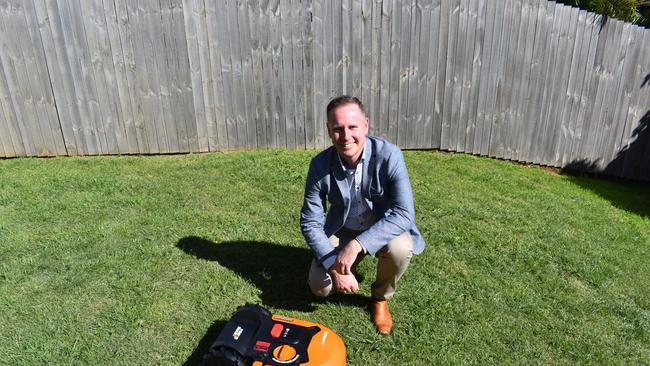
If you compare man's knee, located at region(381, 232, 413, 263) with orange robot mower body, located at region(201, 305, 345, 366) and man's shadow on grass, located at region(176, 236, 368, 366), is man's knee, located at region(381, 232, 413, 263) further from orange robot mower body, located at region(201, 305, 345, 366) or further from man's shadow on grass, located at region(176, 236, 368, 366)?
orange robot mower body, located at region(201, 305, 345, 366)

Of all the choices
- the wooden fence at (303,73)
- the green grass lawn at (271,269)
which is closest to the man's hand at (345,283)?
the green grass lawn at (271,269)

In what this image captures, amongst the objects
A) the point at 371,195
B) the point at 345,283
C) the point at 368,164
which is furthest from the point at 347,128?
the point at 345,283

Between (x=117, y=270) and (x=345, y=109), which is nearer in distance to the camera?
(x=345, y=109)

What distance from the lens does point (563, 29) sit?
562cm

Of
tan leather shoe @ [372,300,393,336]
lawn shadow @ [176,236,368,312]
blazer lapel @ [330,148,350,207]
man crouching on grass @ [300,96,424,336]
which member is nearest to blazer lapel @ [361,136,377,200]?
man crouching on grass @ [300,96,424,336]

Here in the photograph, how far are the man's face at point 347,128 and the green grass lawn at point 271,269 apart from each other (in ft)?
3.58

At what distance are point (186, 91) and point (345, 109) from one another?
3404 millimetres

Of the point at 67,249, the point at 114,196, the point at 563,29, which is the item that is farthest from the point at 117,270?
the point at 563,29

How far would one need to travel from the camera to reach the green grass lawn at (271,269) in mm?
2771

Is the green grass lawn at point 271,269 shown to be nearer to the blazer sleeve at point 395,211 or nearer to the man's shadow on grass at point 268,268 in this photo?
the man's shadow on grass at point 268,268

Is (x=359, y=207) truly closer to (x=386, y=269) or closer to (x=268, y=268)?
(x=386, y=269)

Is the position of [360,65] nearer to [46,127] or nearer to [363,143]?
[363,143]

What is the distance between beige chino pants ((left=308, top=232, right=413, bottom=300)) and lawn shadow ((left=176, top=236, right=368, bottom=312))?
8.7 inches

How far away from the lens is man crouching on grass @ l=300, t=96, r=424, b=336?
261cm
